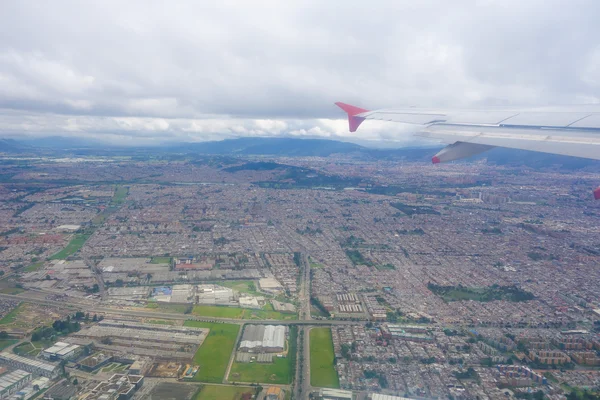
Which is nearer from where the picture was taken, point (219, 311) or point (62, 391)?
point (62, 391)

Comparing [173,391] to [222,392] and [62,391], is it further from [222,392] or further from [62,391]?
[62,391]

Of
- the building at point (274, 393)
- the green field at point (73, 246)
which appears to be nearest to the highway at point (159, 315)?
the building at point (274, 393)

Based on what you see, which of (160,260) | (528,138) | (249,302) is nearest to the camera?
(528,138)

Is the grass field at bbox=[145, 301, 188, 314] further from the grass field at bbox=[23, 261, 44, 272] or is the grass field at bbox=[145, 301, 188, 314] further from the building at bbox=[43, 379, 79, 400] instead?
the grass field at bbox=[23, 261, 44, 272]

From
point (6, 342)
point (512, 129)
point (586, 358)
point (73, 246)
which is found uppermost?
point (512, 129)

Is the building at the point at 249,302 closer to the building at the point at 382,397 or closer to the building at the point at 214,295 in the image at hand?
the building at the point at 214,295

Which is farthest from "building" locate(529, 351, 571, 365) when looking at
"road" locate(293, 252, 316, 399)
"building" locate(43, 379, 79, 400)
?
"building" locate(43, 379, 79, 400)

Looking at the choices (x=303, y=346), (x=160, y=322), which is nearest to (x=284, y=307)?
(x=303, y=346)
